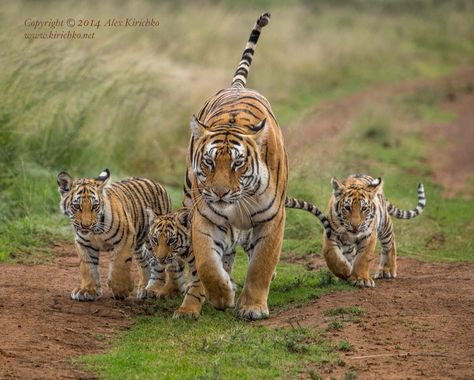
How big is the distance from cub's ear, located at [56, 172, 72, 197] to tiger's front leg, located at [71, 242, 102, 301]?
42cm

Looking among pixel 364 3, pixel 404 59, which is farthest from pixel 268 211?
pixel 364 3

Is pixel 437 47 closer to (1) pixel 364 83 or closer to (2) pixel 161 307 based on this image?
(1) pixel 364 83

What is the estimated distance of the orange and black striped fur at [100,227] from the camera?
7.71 m

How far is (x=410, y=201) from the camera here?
13672mm

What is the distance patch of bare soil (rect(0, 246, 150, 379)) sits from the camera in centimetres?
605

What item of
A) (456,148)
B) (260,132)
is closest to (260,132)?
(260,132)

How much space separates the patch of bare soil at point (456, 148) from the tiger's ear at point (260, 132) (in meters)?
7.85

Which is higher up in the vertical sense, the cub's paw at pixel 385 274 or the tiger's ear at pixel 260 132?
the tiger's ear at pixel 260 132

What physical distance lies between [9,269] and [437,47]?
25646 millimetres

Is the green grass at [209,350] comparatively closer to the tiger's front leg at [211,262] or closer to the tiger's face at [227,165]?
the tiger's front leg at [211,262]

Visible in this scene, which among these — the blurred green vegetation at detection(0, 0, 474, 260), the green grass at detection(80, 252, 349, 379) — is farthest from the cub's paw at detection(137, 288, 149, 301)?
the blurred green vegetation at detection(0, 0, 474, 260)

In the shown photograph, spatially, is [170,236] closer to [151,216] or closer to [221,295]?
[151,216]

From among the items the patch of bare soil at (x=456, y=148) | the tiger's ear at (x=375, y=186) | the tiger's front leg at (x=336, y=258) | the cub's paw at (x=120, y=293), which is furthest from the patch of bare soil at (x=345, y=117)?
the cub's paw at (x=120, y=293)

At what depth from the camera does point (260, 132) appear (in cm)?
739
